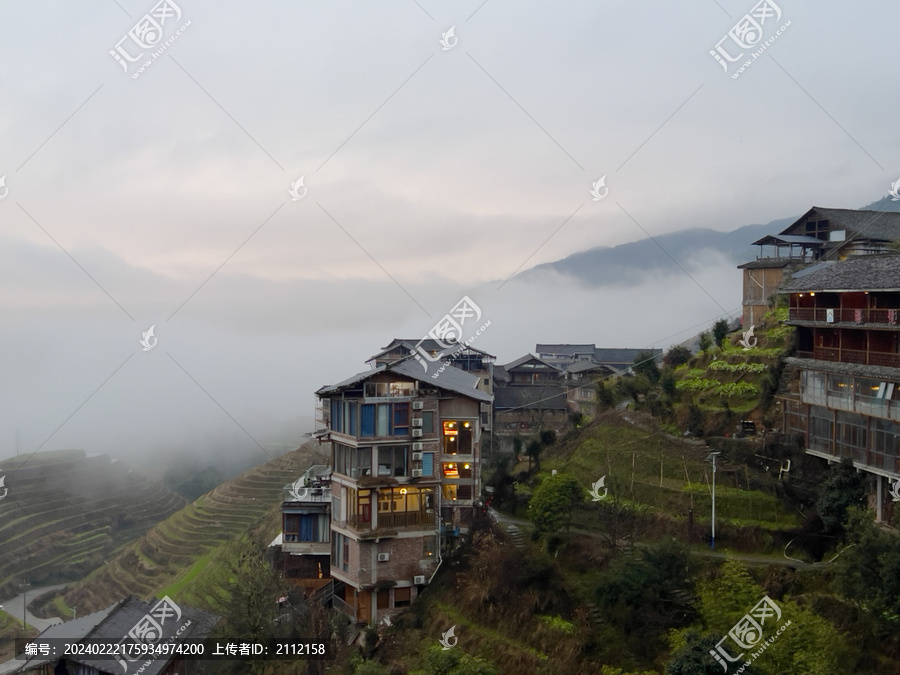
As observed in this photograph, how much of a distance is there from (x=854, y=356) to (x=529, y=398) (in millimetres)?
31892

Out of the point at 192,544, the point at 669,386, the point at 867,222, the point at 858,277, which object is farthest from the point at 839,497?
the point at 192,544

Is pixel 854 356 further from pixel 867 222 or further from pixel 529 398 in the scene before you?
pixel 529 398

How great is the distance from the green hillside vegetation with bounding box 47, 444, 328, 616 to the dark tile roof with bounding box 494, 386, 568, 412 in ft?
48.3

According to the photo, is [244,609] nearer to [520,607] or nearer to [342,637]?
[342,637]

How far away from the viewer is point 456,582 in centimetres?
2427

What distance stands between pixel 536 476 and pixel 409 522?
799 centimetres

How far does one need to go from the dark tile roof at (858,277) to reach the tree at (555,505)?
36.9 ft

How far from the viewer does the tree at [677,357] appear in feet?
117

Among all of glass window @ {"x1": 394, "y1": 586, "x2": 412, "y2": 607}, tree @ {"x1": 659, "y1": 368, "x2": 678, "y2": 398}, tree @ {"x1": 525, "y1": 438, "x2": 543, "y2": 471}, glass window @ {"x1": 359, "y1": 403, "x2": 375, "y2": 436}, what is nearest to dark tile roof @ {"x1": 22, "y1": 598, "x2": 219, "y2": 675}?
glass window @ {"x1": 394, "y1": 586, "x2": 412, "y2": 607}

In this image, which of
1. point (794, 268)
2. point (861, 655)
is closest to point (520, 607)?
point (861, 655)

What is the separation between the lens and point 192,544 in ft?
171

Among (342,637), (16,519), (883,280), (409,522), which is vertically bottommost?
(16,519)

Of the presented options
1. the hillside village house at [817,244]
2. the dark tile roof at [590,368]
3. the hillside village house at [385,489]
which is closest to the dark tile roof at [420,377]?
the hillside village house at [385,489]

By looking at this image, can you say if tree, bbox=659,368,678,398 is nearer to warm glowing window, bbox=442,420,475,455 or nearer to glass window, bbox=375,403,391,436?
warm glowing window, bbox=442,420,475,455
